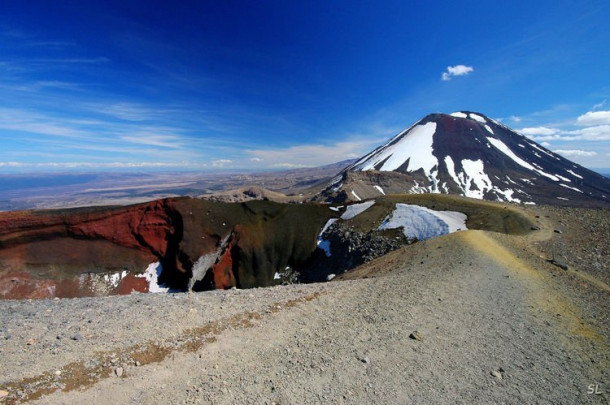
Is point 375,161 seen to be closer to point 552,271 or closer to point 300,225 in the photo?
point 300,225

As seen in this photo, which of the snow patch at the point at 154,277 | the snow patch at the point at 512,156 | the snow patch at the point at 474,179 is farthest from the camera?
the snow patch at the point at 512,156

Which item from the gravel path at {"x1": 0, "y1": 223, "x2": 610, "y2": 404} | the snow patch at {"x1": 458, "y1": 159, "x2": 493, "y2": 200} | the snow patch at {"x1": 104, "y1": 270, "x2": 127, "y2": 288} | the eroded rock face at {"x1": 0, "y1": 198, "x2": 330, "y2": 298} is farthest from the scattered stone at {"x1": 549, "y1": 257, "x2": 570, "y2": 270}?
the snow patch at {"x1": 458, "y1": 159, "x2": 493, "y2": 200}

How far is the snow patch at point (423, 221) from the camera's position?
98.6 feet

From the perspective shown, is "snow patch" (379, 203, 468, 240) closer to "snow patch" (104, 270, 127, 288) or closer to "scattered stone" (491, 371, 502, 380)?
"scattered stone" (491, 371, 502, 380)

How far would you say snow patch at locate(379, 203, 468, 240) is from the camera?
1183 inches

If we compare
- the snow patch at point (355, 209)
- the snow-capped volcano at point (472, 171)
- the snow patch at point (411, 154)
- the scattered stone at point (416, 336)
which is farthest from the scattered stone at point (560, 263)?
the snow patch at point (411, 154)

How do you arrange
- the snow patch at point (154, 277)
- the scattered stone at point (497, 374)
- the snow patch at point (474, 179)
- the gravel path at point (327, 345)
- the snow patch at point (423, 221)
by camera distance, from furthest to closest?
the snow patch at point (474, 179) < the snow patch at point (154, 277) < the snow patch at point (423, 221) < the scattered stone at point (497, 374) < the gravel path at point (327, 345)

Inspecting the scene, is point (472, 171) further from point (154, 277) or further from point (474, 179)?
point (154, 277)

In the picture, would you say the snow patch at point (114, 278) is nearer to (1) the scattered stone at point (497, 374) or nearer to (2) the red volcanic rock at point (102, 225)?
(2) the red volcanic rock at point (102, 225)

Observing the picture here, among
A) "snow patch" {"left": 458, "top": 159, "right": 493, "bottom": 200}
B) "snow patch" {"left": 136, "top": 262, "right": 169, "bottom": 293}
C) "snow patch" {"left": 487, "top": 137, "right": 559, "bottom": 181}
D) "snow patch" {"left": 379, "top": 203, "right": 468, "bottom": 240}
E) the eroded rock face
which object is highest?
"snow patch" {"left": 487, "top": 137, "right": 559, "bottom": 181}

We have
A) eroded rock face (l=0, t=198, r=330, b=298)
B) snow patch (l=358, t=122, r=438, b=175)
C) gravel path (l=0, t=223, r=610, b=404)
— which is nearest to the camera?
gravel path (l=0, t=223, r=610, b=404)

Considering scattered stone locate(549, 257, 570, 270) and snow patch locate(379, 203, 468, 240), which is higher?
snow patch locate(379, 203, 468, 240)

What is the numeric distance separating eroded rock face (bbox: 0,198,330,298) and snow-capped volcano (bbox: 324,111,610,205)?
6535 cm

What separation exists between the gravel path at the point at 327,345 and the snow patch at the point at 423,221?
14.9m
